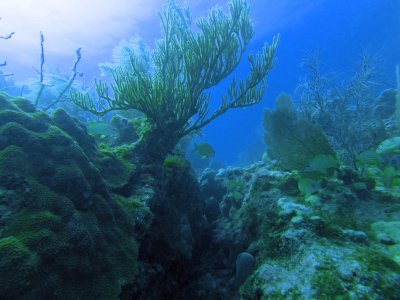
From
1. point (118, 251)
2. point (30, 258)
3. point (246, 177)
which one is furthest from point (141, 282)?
point (246, 177)

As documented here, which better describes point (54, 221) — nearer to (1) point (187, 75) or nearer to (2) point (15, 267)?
(2) point (15, 267)

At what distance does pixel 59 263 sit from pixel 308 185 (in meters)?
3.47

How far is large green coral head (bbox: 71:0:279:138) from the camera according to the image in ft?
15.5

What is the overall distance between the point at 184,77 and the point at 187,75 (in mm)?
76

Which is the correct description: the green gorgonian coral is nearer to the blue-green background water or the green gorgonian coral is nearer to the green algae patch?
the blue-green background water

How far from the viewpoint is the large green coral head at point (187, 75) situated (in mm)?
4738

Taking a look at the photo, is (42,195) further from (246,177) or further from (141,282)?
(246,177)

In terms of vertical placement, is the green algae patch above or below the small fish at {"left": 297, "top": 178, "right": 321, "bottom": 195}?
below

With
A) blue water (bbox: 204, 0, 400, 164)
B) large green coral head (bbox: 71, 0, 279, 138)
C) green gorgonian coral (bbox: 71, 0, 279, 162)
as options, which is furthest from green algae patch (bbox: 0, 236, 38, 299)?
blue water (bbox: 204, 0, 400, 164)

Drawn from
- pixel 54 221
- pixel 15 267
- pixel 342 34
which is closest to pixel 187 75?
pixel 54 221

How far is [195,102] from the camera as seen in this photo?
5062mm

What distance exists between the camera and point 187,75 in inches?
200

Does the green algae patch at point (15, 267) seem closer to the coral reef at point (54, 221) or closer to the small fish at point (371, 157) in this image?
the coral reef at point (54, 221)

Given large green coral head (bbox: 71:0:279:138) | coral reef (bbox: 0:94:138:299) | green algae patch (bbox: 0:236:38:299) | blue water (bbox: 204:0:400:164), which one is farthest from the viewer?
blue water (bbox: 204:0:400:164)
